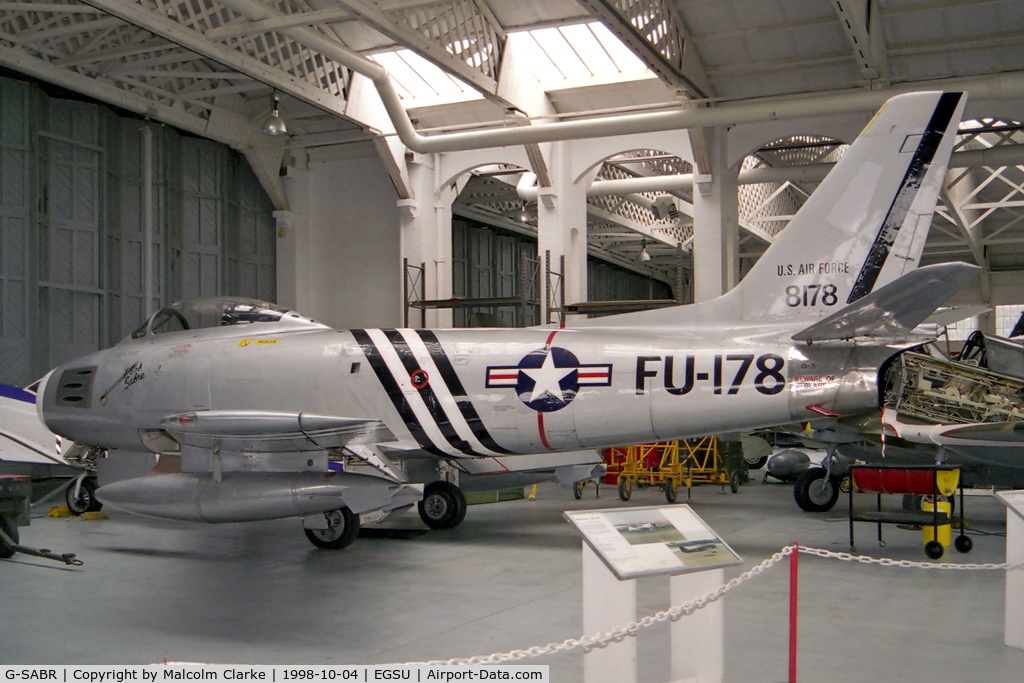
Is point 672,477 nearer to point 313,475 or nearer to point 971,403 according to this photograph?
point 971,403

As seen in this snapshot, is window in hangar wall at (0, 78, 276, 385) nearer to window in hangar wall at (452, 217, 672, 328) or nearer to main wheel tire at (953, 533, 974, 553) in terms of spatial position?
window in hangar wall at (452, 217, 672, 328)

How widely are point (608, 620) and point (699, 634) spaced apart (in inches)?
21.4

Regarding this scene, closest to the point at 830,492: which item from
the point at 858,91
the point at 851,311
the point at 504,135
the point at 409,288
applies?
the point at 851,311

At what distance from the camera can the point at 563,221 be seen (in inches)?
759

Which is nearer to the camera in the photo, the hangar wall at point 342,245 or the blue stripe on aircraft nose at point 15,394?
the blue stripe on aircraft nose at point 15,394

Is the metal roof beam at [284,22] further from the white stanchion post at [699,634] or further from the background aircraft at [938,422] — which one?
the white stanchion post at [699,634]

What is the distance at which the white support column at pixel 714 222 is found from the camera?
1752cm

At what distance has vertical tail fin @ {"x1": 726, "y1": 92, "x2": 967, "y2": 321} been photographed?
25.7 feet

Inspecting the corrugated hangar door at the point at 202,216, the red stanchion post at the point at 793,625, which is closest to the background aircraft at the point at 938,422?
the red stanchion post at the point at 793,625

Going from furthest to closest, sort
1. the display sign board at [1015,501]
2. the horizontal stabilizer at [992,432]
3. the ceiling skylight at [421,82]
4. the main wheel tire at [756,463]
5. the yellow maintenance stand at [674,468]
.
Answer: the main wheel tire at [756,463]
the ceiling skylight at [421,82]
the yellow maintenance stand at [674,468]
the horizontal stabilizer at [992,432]
the display sign board at [1015,501]

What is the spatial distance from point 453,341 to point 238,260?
13.2 m

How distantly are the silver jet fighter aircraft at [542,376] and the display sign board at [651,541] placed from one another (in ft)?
11.6

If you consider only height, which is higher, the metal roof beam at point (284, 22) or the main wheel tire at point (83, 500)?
the metal roof beam at point (284, 22)

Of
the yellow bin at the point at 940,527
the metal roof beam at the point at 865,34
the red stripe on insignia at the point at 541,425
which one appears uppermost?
the metal roof beam at the point at 865,34
